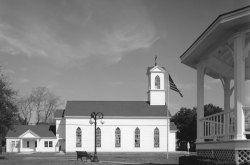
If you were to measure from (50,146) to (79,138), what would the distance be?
689 centimetres

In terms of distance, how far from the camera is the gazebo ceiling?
10116 mm

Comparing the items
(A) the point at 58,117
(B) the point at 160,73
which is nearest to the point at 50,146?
(A) the point at 58,117

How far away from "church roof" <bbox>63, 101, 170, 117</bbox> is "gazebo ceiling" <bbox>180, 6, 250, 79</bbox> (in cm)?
5759

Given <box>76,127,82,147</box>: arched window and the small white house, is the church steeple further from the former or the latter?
the small white house

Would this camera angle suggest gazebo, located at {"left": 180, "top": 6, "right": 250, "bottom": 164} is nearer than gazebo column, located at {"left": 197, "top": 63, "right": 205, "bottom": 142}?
Yes

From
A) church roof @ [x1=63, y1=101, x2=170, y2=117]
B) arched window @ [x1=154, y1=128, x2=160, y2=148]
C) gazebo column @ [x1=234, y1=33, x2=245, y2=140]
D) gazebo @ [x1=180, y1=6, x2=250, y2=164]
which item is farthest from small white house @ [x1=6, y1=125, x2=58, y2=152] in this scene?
gazebo column @ [x1=234, y1=33, x2=245, y2=140]

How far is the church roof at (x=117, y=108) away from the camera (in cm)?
7450

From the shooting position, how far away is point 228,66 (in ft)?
49.5

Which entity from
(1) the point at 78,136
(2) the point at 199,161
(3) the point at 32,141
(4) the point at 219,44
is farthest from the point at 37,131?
(4) the point at 219,44

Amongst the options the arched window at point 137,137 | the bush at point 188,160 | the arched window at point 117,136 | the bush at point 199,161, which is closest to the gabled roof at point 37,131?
the arched window at point 117,136

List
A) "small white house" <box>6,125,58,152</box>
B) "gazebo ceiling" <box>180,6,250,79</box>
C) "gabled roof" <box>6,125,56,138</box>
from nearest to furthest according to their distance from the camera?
1. "gazebo ceiling" <box>180,6,250,79</box>
2. "small white house" <box>6,125,58,152</box>
3. "gabled roof" <box>6,125,56,138</box>

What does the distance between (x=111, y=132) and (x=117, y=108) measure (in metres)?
5.65

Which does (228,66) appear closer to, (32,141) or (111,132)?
(111,132)

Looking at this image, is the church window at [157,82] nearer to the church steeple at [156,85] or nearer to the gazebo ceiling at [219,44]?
the church steeple at [156,85]
